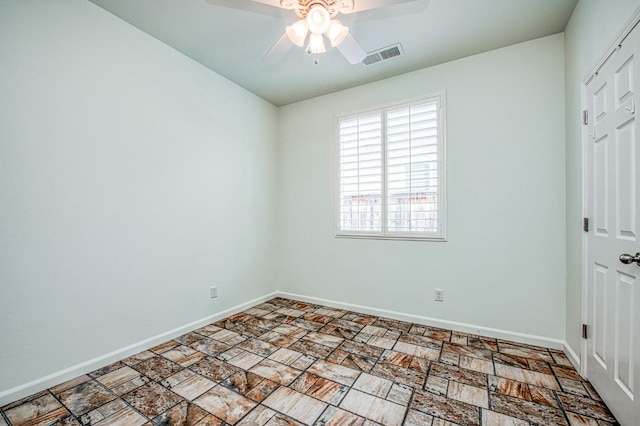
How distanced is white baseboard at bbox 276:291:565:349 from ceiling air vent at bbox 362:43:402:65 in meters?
2.76

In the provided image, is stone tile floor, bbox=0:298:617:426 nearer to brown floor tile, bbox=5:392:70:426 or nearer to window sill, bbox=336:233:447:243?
brown floor tile, bbox=5:392:70:426

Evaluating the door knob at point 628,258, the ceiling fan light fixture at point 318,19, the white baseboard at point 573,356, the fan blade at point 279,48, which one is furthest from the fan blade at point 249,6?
the white baseboard at point 573,356

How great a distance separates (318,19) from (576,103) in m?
2.11

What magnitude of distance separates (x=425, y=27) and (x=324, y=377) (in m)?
2.97

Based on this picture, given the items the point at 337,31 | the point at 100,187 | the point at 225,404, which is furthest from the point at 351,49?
the point at 225,404

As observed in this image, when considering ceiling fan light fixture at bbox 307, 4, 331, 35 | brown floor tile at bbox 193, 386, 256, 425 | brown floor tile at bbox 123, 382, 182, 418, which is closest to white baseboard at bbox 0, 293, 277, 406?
brown floor tile at bbox 123, 382, 182, 418

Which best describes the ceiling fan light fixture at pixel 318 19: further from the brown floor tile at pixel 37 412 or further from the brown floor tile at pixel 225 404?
the brown floor tile at pixel 37 412

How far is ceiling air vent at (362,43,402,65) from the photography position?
273 cm

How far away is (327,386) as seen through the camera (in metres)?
2.01

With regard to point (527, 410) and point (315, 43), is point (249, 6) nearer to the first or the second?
point (315, 43)

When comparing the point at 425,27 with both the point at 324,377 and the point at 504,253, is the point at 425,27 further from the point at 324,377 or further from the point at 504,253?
the point at 324,377

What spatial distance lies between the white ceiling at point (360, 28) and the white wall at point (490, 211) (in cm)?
26

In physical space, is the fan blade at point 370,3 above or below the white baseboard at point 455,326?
above

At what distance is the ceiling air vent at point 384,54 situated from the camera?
107 inches
